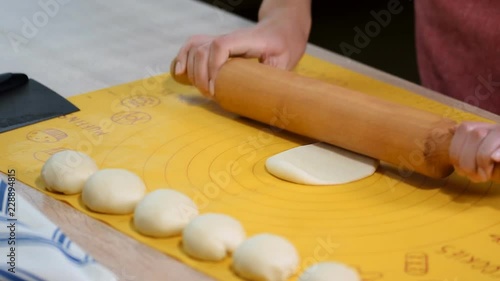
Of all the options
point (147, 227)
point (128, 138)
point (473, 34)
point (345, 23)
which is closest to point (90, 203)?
point (147, 227)

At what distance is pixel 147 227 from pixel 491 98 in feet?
2.59

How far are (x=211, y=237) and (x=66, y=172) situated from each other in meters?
0.23

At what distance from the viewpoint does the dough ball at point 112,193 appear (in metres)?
0.91

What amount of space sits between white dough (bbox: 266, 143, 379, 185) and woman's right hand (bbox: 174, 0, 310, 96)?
22 cm

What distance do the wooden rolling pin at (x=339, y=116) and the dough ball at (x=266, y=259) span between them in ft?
0.91

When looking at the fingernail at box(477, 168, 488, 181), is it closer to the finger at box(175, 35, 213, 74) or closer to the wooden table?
the wooden table

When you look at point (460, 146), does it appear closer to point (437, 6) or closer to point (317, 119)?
point (317, 119)

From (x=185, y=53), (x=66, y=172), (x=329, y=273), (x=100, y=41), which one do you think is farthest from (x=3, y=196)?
(x=100, y=41)

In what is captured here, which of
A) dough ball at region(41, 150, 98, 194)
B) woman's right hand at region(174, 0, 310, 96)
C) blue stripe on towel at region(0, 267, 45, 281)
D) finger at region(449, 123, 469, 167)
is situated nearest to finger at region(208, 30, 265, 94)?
woman's right hand at region(174, 0, 310, 96)

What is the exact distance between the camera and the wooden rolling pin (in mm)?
1010

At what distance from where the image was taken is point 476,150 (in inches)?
37.3

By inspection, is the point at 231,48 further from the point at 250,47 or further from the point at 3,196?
the point at 3,196

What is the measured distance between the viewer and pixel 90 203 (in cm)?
92

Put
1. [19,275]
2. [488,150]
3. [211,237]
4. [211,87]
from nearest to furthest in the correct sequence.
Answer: [19,275] < [211,237] < [488,150] < [211,87]
